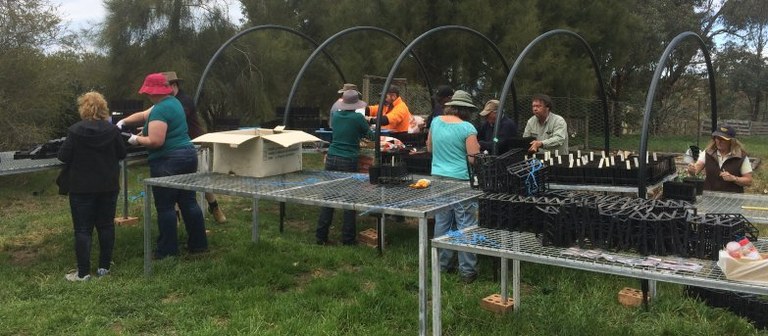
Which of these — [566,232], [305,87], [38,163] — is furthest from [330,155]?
[305,87]

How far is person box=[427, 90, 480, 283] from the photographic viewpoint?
475cm

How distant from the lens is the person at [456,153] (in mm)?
4754

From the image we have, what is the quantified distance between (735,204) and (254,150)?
3632 millimetres

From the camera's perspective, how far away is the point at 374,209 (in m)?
3.46

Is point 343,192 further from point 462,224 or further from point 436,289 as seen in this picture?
point 436,289

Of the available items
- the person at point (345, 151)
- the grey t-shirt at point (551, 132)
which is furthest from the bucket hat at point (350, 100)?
the grey t-shirt at point (551, 132)

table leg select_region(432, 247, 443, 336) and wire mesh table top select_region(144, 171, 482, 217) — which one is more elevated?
wire mesh table top select_region(144, 171, 482, 217)

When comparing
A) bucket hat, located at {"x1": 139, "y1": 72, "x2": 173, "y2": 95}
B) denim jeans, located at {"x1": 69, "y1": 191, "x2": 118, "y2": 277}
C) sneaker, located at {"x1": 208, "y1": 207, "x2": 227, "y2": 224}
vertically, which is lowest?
sneaker, located at {"x1": 208, "y1": 207, "x2": 227, "y2": 224}

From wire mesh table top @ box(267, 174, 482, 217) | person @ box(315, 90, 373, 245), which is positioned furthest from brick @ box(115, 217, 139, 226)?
wire mesh table top @ box(267, 174, 482, 217)

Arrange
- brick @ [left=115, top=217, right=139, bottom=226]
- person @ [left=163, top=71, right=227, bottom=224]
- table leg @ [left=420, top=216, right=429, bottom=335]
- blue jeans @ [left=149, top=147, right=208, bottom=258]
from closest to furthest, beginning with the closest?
table leg @ [left=420, top=216, right=429, bottom=335], blue jeans @ [left=149, top=147, right=208, bottom=258], person @ [left=163, top=71, right=227, bottom=224], brick @ [left=115, top=217, right=139, bottom=226]

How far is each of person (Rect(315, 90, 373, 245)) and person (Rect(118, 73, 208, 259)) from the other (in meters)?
1.23

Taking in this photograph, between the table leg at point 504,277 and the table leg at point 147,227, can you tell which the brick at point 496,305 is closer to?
the table leg at point 504,277

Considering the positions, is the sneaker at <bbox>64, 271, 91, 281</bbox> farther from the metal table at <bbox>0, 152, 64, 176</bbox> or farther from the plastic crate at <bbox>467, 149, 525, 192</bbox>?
the plastic crate at <bbox>467, 149, 525, 192</bbox>

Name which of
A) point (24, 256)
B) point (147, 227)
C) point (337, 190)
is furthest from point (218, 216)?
point (337, 190)
